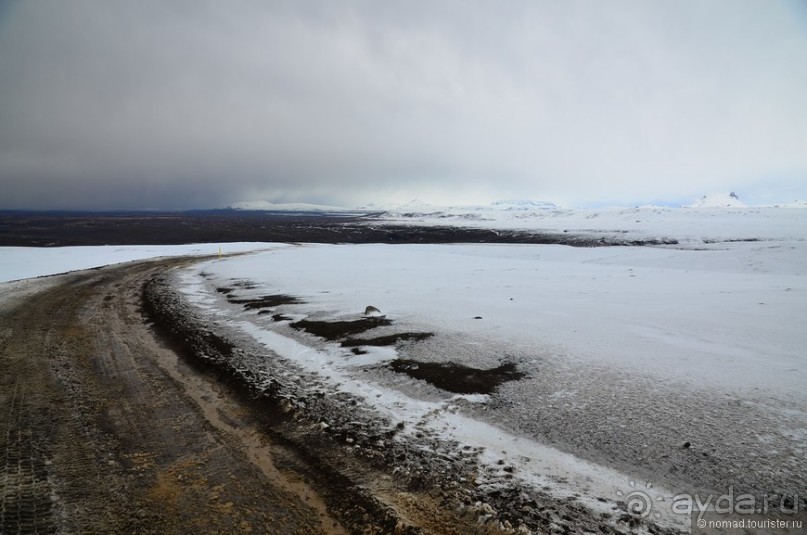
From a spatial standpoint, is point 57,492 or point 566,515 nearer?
point 566,515

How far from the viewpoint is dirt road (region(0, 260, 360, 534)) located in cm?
319

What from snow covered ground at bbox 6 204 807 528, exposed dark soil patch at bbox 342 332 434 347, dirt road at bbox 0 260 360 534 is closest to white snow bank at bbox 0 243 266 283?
snow covered ground at bbox 6 204 807 528

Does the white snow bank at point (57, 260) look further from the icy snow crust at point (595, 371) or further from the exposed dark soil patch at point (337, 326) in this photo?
the exposed dark soil patch at point (337, 326)

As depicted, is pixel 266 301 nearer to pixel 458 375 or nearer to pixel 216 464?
pixel 458 375

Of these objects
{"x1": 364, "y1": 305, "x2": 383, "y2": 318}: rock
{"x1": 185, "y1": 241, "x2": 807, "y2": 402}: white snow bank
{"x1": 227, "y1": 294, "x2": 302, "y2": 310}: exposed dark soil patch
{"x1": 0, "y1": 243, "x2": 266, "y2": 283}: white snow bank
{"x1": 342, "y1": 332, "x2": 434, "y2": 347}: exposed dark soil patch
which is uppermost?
{"x1": 185, "y1": 241, "x2": 807, "y2": 402}: white snow bank

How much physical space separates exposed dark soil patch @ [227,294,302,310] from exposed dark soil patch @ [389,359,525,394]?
6160mm

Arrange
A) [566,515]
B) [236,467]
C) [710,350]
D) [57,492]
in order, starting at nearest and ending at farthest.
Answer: [566,515], [57,492], [236,467], [710,350]

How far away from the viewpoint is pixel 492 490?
11.6ft

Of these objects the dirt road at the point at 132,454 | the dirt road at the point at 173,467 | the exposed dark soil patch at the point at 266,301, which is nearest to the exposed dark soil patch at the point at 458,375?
the dirt road at the point at 173,467

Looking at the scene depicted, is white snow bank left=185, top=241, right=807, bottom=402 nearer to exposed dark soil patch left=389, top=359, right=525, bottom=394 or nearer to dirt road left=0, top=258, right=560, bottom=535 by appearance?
exposed dark soil patch left=389, top=359, right=525, bottom=394

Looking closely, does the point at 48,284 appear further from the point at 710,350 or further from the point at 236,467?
the point at 710,350

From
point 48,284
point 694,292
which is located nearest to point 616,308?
point 694,292

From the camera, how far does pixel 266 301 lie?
1235 centimetres

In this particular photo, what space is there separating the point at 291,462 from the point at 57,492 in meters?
2.02
